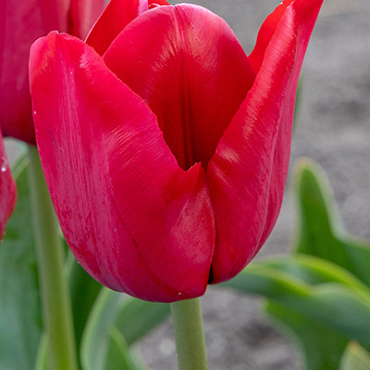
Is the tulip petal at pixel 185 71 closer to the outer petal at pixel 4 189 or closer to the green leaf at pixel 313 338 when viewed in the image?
the outer petal at pixel 4 189

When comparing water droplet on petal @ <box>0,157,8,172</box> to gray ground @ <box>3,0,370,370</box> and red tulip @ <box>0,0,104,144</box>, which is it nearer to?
red tulip @ <box>0,0,104,144</box>

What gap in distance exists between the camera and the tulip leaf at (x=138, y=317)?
66 centimetres

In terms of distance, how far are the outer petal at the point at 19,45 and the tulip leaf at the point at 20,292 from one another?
0.24 metres

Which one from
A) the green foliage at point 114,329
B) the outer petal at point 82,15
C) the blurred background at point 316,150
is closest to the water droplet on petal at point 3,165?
the outer petal at point 82,15

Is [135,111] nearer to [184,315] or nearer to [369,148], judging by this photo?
[184,315]

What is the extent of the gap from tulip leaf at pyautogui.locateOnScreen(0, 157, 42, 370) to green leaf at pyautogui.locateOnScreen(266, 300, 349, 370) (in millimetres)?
285

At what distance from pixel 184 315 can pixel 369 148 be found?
62.0 inches

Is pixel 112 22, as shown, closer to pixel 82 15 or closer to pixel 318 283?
pixel 82 15

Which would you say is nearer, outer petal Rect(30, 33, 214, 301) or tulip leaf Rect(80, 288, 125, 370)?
outer petal Rect(30, 33, 214, 301)

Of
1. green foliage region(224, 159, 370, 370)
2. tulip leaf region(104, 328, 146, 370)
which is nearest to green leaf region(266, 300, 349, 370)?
green foliage region(224, 159, 370, 370)

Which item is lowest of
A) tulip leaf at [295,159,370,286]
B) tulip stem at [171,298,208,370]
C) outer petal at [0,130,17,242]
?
tulip leaf at [295,159,370,286]

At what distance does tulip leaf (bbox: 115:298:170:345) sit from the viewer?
0.66 m

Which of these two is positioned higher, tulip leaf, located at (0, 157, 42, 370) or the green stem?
the green stem

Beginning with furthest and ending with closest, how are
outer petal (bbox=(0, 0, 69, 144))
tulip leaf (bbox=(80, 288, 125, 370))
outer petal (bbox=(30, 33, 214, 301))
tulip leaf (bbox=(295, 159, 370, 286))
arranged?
tulip leaf (bbox=(295, 159, 370, 286)) < tulip leaf (bbox=(80, 288, 125, 370)) < outer petal (bbox=(0, 0, 69, 144)) < outer petal (bbox=(30, 33, 214, 301))
